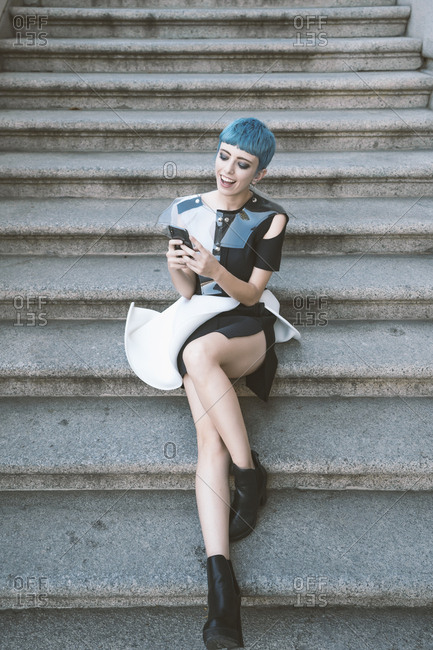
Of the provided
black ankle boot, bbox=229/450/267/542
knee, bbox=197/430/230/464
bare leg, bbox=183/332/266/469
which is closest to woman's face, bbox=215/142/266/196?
bare leg, bbox=183/332/266/469

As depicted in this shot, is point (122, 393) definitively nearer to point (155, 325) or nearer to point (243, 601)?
point (155, 325)

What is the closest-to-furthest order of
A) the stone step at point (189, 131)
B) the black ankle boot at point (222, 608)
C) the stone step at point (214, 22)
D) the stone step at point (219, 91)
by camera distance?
the black ankle boot at point (222, 608), the stone step at point (189, 131), the stone step at point (219, 91), the stone step at point (214, 22)

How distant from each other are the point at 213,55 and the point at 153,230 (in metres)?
1.71

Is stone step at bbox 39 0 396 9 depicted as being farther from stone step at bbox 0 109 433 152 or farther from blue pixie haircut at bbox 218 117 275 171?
blue pixie haircut at bbox 218 117 275 171

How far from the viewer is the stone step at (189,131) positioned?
305cm

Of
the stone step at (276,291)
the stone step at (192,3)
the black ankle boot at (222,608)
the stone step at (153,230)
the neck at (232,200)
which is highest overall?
the stone step at (192,3)

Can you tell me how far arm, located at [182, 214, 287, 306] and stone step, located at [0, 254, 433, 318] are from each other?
1.35 ft

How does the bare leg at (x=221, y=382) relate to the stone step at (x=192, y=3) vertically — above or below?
below

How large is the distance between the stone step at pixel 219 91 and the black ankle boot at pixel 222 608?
2.80 meters

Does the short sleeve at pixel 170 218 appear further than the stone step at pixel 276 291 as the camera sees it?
No

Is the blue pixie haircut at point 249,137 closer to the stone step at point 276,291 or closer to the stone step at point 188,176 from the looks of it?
the stone step at point 276,291

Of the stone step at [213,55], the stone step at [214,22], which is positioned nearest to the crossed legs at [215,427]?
the stone step at [213,55]

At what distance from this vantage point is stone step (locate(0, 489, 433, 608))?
1614 millimetres

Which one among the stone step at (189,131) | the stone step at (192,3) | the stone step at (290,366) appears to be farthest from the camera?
the stone step at (192,3)
